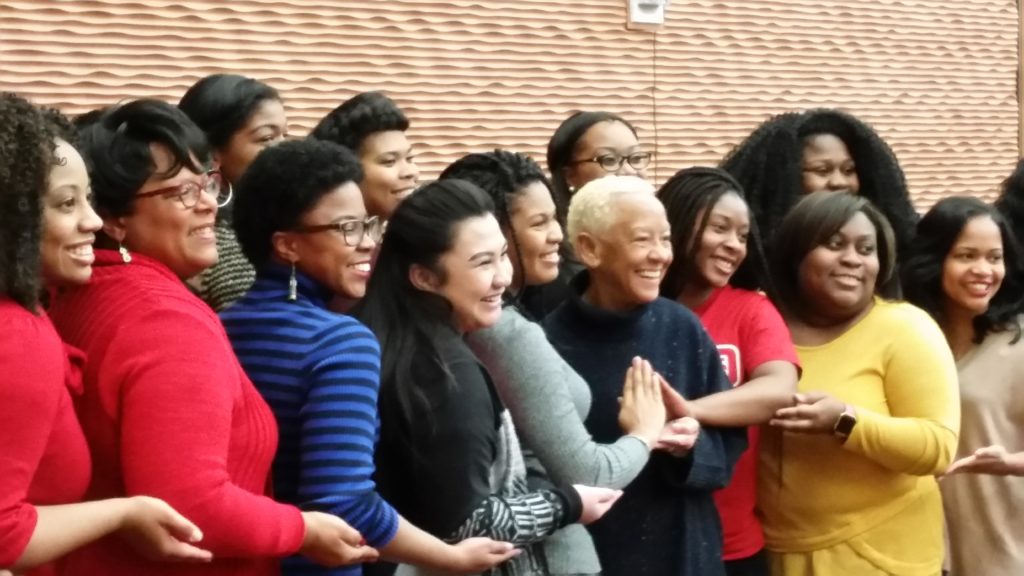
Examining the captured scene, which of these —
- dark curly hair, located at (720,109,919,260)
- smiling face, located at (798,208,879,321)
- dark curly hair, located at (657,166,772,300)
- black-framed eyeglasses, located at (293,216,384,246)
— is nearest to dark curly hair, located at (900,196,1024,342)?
dark curly hair, located at (720,109,919,260)

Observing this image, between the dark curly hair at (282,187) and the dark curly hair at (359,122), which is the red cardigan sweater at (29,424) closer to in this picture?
the dark curly hair at (282,187)

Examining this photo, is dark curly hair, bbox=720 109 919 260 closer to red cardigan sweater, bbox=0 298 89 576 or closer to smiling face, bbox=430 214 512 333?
smiling face, bbox=430 214 512 333

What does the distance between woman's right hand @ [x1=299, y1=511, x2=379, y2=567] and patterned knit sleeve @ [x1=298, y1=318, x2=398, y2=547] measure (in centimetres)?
3

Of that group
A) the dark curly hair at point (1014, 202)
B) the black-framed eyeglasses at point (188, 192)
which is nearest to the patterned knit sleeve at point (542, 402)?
the black-framed eyeglasses at point (188, 192)

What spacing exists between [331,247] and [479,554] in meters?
0.58

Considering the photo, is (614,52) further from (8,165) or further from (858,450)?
(8,165)

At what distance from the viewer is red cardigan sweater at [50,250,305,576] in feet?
6.06

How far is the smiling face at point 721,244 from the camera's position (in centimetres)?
303

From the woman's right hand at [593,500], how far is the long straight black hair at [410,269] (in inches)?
15.4

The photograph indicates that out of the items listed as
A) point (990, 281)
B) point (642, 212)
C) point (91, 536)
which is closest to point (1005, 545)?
point (990, 281)

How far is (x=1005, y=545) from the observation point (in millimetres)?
3553

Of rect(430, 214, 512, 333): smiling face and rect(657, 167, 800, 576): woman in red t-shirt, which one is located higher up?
rect(430, 214, 512, 333): smiling face

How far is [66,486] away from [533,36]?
3.95 m

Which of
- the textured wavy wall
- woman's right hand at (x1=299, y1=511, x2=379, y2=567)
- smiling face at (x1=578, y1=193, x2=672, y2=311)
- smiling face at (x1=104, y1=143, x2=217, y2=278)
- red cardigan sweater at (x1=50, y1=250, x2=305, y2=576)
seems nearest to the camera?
red cardigan sweater at (x1=50, y1=250, x2=305, y2=576)
